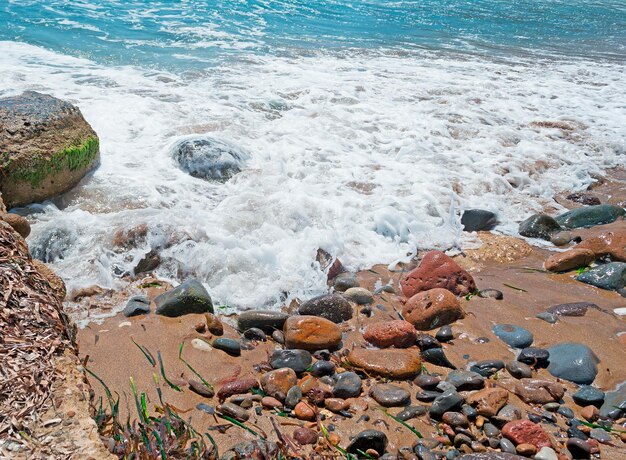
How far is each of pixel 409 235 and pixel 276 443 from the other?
9.69ft

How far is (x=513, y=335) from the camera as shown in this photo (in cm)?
349

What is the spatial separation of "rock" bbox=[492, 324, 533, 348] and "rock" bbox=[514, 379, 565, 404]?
1.36 feet

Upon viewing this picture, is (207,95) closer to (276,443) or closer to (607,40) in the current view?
(276,443)

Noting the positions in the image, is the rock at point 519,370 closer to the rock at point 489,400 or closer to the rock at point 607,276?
the rock at point 489,400

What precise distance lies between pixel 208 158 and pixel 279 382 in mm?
3611

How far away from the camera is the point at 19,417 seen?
1657 millimetres

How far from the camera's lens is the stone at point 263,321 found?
3.52 meters

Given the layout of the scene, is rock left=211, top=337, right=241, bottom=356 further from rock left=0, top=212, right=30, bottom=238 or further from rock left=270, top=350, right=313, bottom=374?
rock left=0, top=212, right=30, bottom=238

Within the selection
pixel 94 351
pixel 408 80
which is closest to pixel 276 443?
pixel 94 351

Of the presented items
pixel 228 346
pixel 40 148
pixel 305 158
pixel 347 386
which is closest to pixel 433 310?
pixel 347 386

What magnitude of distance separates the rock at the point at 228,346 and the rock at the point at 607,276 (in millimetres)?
2850

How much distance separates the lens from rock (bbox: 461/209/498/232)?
17.3 feet

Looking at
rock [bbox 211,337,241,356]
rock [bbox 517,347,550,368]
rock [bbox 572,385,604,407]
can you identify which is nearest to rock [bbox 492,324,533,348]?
rock [bbox 517,347,550,368]

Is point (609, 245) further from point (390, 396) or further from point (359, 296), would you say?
point (390, 396)
